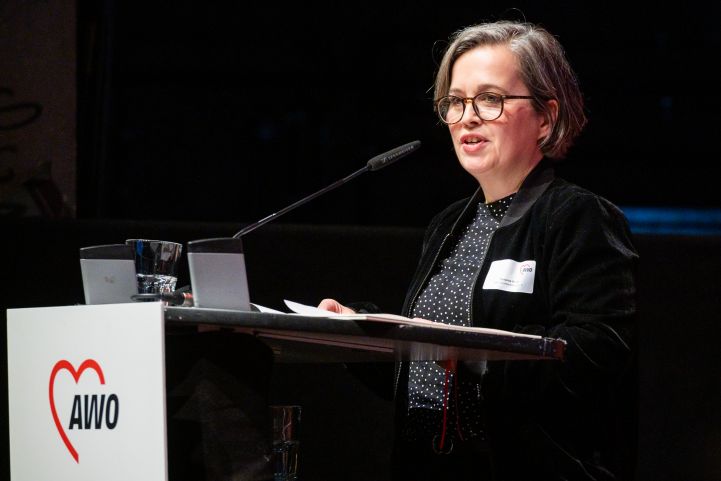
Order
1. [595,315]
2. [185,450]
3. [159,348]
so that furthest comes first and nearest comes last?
[595,315] < [185,450] < [159,348]

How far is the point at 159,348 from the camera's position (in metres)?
1.06

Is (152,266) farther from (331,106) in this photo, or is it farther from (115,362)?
(331,106)

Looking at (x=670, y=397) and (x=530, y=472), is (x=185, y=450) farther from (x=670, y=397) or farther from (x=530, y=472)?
(x=670, y=397)

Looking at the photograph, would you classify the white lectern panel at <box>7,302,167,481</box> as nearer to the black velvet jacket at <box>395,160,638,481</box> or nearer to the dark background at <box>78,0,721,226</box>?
the black velvet jacket at <box>395,160,638,481</box>

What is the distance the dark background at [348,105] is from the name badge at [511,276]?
1889 millimetres

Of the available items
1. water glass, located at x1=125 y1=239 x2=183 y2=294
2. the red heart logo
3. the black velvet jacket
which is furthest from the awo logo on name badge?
the black velvet jacket

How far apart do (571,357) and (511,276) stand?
0.23m

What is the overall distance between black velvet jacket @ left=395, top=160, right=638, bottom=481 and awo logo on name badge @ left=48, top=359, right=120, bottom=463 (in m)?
0.61

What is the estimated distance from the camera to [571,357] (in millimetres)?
1427

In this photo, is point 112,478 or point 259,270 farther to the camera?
point 259,270

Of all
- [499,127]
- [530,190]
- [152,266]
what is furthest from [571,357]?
[152,266]

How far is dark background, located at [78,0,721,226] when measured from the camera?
137 inches

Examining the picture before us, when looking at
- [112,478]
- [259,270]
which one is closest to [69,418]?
[112,478]

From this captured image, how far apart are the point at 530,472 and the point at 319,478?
1.12m
